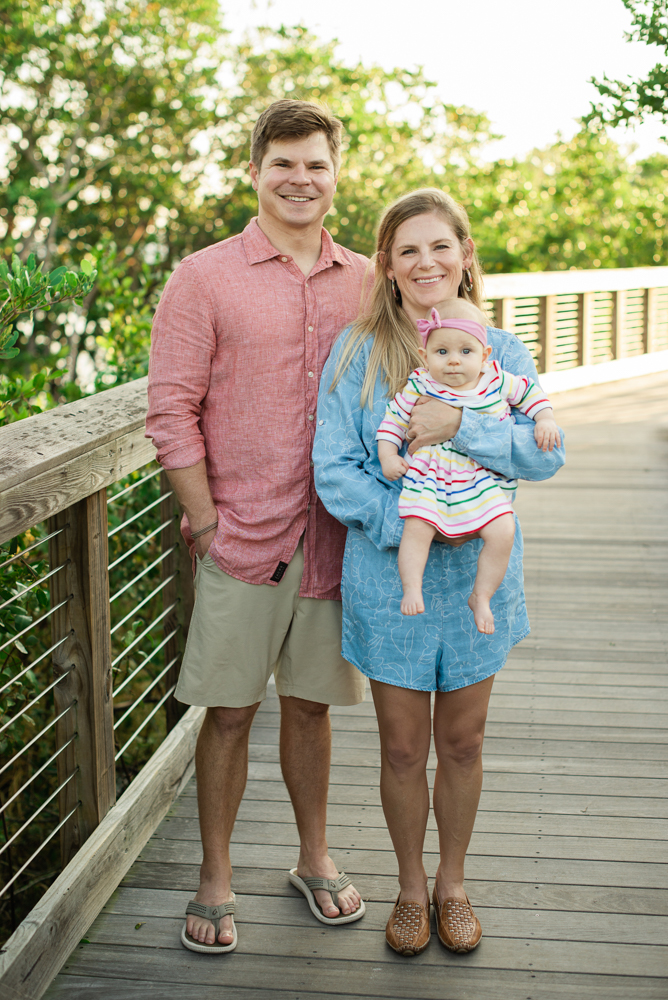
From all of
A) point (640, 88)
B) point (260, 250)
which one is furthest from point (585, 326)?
point (260, 250)

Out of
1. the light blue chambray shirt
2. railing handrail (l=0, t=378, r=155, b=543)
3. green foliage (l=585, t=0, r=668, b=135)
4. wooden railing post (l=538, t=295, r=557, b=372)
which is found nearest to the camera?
railing handrail (l=0, t=378, r=155, b=543)

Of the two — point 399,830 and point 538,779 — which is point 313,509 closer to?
point 399,830

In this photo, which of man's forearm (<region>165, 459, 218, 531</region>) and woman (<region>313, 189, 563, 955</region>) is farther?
man's forearm (<region>165, 459, 218, 531</region>)

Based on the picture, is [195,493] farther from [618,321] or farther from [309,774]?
[618,321]

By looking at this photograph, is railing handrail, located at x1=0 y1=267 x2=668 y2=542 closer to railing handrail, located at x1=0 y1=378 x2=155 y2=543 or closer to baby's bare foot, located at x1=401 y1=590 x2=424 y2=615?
railing handrail, located at x1=0 y1=378 x2=155 y2=543

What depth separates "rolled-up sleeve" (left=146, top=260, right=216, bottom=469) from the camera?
6.35ft

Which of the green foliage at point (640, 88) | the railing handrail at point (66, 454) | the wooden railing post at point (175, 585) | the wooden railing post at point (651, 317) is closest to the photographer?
the railing handrail at point (66, 454)

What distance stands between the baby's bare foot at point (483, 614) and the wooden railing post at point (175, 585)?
48.6 inches

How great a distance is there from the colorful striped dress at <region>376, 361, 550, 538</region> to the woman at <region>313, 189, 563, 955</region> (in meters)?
0.03

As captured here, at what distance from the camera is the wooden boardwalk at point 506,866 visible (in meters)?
1.93

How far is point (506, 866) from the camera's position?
2.29m

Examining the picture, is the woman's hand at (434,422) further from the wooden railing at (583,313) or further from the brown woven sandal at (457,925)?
the wooden railing at (583,313)

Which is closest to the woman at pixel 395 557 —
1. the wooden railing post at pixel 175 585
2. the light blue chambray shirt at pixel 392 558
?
the light blue chambray shirt at pixel 392 558

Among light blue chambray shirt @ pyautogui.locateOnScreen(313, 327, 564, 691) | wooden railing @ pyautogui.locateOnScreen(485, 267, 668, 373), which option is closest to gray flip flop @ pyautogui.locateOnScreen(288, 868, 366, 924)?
light blue chambray shirt @ pyautogui.locateOnScreen(313, 327, 564, 691)
